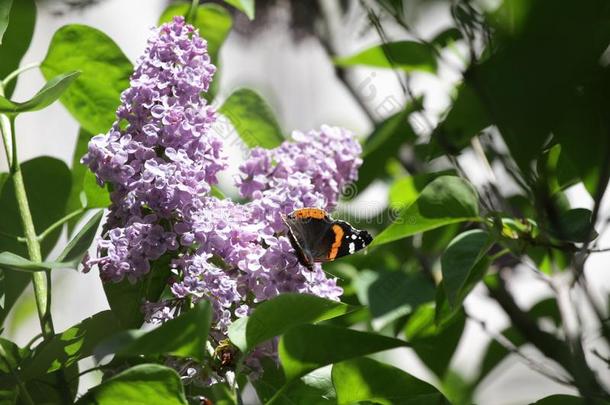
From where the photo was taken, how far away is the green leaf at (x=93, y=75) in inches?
32.7

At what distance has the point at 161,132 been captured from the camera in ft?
2.26

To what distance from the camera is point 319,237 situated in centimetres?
67

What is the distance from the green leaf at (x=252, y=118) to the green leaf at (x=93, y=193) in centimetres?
16

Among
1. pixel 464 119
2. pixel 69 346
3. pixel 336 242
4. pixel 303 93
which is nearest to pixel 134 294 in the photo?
pixel 69 346

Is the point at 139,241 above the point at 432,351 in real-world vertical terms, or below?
above

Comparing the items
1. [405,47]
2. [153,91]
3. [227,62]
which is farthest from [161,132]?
[227,62]

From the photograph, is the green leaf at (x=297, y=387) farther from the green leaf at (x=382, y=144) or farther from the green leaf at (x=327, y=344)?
the green leaf at (x=382, y=144)

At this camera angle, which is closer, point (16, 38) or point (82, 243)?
point (82, 243)

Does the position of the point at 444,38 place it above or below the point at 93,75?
below

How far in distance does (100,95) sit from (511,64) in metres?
0.56

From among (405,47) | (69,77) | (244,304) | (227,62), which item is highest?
(227,62)

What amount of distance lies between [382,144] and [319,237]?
0.34m

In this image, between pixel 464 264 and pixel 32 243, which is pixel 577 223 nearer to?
pixel 464 264

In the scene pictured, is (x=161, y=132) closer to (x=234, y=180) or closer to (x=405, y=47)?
(x=234, y=180)
